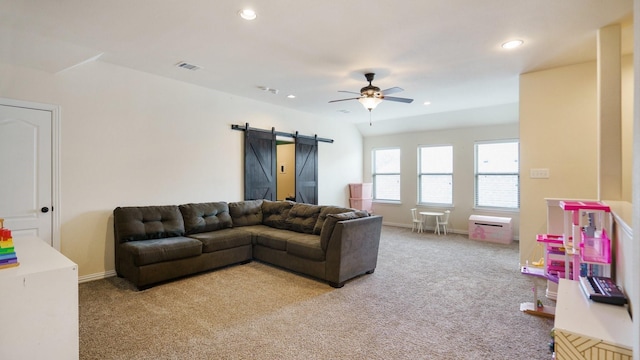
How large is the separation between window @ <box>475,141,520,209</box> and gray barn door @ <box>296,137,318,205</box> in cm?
377

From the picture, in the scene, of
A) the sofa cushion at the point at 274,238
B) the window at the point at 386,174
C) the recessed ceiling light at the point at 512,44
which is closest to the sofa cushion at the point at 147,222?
the sofa cushion at the point at 274,238

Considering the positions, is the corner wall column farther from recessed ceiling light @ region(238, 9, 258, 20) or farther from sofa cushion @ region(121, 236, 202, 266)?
sofa cushion @ region(121, 236, 202, 266)

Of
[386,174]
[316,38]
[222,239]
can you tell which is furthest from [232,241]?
[386,174]

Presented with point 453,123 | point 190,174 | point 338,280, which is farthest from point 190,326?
point 453,123

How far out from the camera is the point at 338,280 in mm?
3666

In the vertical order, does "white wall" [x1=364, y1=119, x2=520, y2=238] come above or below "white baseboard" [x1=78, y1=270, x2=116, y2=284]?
above

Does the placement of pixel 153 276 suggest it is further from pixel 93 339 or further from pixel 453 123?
A: pixel 453 123

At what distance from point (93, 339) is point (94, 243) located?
6.27 ft

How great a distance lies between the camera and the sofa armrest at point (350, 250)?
3.69 meters

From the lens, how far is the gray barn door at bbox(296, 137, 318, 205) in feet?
22.5

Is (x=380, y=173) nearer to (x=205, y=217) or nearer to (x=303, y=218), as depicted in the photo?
(x=303, y=218)

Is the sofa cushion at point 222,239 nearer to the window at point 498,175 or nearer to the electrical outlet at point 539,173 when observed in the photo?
the electrical outlet at point 539,173

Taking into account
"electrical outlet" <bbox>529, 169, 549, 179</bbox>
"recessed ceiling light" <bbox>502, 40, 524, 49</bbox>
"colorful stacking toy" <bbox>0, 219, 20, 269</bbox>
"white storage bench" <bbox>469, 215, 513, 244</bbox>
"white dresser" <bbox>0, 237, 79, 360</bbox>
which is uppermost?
"recessed ceiling light" <bbox>502, 40, 524, 49</bbox>

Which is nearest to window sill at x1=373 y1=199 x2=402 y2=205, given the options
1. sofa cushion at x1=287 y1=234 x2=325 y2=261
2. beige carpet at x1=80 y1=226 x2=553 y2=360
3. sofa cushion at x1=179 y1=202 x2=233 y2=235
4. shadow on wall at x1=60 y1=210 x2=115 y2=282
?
beige carpet at x1=80 y1=226 x2=553 y2=360
